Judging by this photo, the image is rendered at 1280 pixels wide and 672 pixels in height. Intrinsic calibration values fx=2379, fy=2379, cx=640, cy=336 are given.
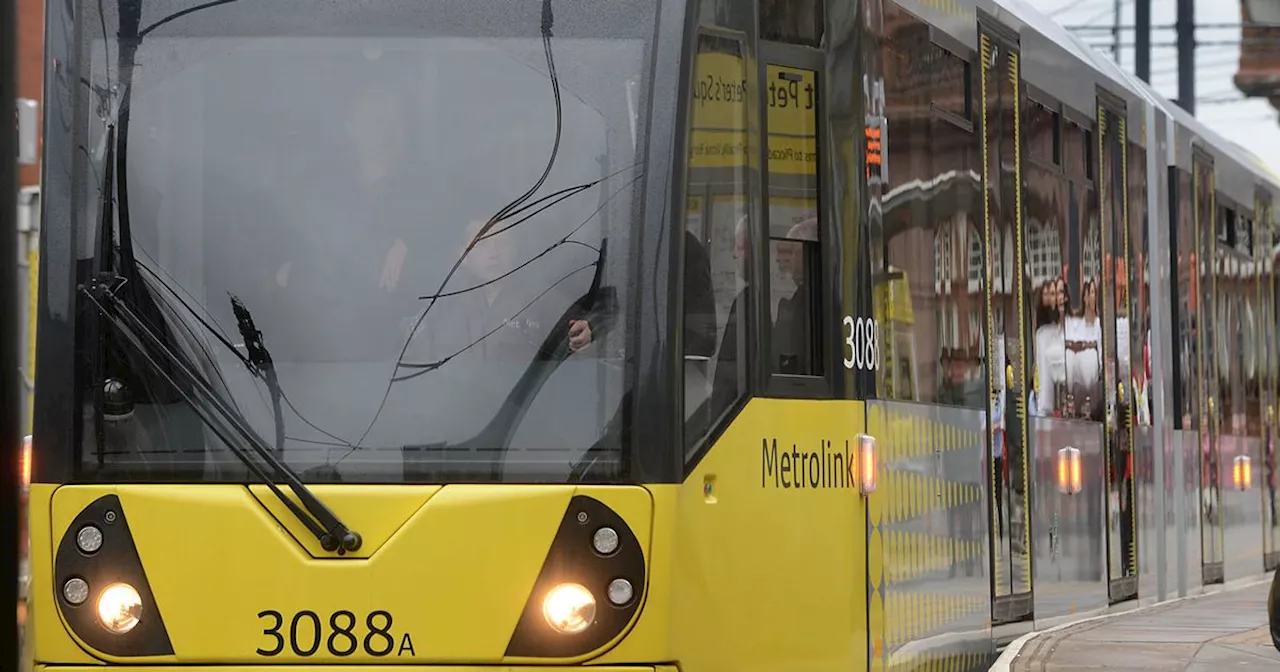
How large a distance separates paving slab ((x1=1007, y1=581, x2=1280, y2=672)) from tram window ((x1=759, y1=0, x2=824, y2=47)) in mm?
3225

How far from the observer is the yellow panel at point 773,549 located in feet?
21.1

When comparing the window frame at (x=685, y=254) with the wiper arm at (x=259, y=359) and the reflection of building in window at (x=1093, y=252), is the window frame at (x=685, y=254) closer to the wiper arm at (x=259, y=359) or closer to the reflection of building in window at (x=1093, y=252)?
the wiper arm at (x=259, y=359)

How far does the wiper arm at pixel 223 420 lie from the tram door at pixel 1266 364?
11.8m

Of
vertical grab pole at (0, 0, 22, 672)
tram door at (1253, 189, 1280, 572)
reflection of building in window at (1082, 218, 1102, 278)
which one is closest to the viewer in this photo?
vertical grab pole at (0, 0, 22, 672)

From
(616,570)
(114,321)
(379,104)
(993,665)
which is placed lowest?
(993,665)

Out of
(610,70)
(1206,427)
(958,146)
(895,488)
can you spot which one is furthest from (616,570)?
(1206,427)

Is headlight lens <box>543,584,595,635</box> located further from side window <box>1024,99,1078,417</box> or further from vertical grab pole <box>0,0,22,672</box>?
side window <box>1024,99,1078,417</box>

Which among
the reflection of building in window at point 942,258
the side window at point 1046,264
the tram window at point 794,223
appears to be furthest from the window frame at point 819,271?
the side window at point 1046,264

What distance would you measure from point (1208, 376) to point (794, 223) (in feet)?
28.5

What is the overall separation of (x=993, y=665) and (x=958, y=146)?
2091mm

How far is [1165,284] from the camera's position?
13.7m

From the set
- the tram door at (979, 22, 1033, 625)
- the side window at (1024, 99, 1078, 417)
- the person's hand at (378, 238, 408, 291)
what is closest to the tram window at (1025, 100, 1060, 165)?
the side window at (1024, 99, 1078, 417)

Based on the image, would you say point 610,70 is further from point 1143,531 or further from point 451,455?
point 1143,531

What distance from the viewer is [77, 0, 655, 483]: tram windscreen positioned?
248 inches
